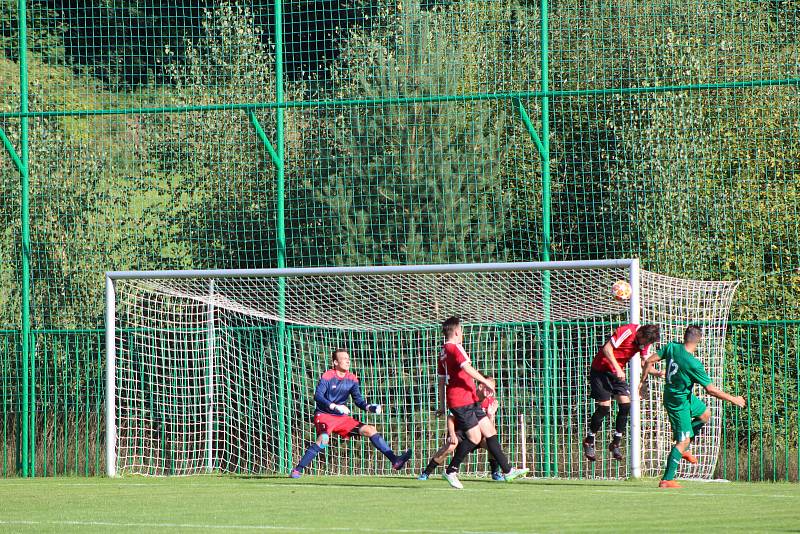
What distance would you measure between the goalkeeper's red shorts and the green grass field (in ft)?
1.75

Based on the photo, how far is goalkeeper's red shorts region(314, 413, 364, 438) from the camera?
13.3 m

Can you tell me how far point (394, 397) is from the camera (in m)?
15.6

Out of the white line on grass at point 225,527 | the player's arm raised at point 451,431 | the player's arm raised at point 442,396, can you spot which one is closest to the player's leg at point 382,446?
the player's arm raised at point 451,431

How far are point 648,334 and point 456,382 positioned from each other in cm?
207

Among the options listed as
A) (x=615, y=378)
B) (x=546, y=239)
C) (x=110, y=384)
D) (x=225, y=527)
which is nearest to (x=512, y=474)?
(x=615, y=378)

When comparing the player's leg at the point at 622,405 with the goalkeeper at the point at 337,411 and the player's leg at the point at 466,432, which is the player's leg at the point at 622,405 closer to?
the player's leg at the point at 466,432

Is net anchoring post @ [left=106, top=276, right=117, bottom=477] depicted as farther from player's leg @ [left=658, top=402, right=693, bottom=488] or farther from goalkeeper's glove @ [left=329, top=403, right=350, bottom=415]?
player's leg @ [left=658, top=402, right=693, bottom=488]

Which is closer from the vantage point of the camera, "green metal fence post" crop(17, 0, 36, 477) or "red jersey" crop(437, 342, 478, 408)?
"red jersey" crop(437, 342, 478, 408)

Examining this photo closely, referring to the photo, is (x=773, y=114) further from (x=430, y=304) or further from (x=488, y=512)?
(x=488, y=512)

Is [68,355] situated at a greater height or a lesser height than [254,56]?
lesser

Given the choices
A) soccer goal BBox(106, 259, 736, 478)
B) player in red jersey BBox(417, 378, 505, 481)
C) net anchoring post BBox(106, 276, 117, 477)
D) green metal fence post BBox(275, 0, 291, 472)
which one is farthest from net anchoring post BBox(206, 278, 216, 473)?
player in red jersey BBox(417, 378, 505, 481)

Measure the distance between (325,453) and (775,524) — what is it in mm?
6784

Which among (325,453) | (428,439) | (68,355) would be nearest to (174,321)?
(68,355)

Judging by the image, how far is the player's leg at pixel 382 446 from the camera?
1316 cm
